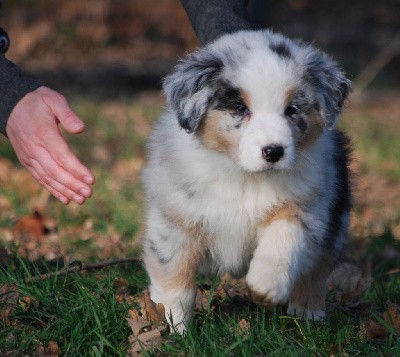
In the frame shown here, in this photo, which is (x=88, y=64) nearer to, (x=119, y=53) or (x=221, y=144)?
(x=119, y=53)

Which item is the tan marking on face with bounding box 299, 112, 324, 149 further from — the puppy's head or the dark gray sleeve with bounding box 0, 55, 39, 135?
the dark gray sleeve with bounding box 0, 55, 39, 135

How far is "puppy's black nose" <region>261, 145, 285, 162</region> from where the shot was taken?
334 centimetres

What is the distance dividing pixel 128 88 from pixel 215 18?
32.9ft

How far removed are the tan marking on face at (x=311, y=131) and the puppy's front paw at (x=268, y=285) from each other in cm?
58

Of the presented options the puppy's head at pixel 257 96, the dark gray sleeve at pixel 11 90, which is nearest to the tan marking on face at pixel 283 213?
the puppy's head at pixel 257 96

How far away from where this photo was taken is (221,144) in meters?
3.62

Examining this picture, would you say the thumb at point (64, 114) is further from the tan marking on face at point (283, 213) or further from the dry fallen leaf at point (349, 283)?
the dry fallen leaf at point (349, 283)

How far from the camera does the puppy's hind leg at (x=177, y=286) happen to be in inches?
144

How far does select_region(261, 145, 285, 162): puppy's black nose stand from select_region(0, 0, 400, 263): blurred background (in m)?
0.88

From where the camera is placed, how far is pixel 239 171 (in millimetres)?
3648

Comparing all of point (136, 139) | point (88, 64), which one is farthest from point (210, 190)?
point (88, 64)

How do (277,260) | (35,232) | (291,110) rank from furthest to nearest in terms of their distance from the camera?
(35,232) → (291,110) → (277,260)

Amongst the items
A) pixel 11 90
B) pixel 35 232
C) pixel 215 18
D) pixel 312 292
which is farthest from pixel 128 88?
pixel 11 90

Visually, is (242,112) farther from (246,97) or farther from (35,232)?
(35,232)
